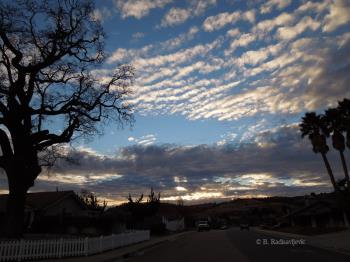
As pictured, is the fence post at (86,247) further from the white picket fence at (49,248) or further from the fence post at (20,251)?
the fence post at (20,251)

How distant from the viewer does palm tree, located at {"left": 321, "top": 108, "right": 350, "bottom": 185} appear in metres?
52.4

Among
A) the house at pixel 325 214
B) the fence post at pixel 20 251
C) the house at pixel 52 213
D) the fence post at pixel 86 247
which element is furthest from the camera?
the house at pixel 325 214

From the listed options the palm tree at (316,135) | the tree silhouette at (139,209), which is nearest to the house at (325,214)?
the palm tree at (316,135)

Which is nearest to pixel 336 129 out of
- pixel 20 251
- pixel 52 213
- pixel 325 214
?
pixel 325 214

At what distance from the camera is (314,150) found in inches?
2179

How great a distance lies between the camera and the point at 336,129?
175 ft

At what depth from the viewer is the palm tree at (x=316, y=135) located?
2149 inches

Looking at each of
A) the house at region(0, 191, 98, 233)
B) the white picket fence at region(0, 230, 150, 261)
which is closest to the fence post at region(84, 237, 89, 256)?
the white picket fence at region(0, 230, 150, 261)

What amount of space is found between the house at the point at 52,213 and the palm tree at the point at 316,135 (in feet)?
101

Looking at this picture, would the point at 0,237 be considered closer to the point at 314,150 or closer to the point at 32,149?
the point at 32,149

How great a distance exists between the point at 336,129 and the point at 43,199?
37.0m

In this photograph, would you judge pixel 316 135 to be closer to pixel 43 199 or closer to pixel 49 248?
pixel 43 199

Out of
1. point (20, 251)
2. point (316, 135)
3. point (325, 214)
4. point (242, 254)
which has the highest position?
point (316, 135)

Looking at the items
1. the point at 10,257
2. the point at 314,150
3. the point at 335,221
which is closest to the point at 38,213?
the point at 10,257
